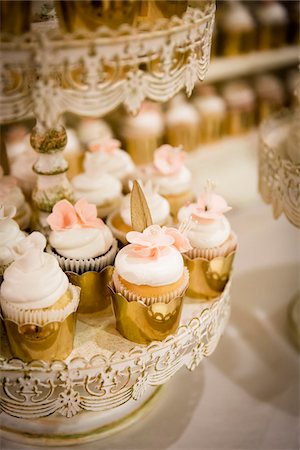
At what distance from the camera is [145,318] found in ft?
3.66

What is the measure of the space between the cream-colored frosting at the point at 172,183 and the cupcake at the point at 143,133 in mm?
959

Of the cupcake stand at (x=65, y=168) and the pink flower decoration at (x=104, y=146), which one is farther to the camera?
the pink flower decoration at (x=104, y=146)

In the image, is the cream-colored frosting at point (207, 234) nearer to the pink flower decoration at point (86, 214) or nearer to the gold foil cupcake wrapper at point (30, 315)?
the pink flower decoration at point (86, 214)

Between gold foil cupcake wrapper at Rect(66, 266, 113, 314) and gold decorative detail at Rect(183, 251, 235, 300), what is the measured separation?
18 centimetres

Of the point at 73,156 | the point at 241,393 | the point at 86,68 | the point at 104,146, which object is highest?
the point at 86,68

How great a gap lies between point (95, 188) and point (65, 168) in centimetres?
16

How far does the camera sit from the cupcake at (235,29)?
2443 millimetres

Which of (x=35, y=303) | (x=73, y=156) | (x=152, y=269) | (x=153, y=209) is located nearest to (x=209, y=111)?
(x=73, y=156)

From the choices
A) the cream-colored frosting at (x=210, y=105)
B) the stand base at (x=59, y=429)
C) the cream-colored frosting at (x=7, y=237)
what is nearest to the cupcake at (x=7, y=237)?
the cream-colored frosting at (x=7, y=237)

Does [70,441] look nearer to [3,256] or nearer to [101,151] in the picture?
[3,256]

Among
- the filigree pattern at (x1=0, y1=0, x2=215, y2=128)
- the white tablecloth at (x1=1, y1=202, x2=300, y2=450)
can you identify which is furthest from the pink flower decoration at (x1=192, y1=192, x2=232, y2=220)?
the white tablecloth at (x1=1, y1=202, x2=300, y2=450)

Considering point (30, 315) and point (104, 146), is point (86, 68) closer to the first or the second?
point (30, 315)

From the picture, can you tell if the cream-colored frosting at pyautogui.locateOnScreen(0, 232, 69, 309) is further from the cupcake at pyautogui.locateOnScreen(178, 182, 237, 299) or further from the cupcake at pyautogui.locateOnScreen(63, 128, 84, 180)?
the cupcake at pyautogui.locateOnScreen(63, 128, 84, 180)

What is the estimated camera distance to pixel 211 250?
1.25 m
